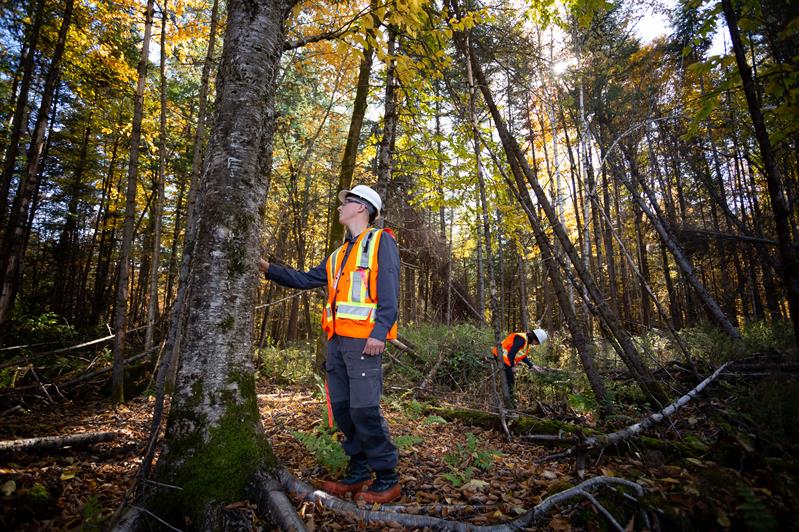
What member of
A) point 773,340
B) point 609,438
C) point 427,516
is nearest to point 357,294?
point 427,516

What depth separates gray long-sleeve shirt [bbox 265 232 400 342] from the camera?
2.94 metres

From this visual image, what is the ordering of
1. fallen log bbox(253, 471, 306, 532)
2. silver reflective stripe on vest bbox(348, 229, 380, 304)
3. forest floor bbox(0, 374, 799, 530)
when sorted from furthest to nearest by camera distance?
1. silver reflective stripe on vest bbox(348, 229, 380, 304)
2. fallen log bbox(253, 471, 306, 532)
3. forest floor bbox(0, 374, 799, 530)

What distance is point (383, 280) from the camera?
10.0 ft

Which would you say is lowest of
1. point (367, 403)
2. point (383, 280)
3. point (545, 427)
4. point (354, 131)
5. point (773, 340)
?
point (545, 427)

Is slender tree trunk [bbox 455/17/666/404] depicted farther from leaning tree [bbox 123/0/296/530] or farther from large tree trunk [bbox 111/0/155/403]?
large tree trunk [bbox 111/0/155/403]

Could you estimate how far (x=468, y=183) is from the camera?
775cm

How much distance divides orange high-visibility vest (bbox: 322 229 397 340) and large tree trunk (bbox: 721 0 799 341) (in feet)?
10.4

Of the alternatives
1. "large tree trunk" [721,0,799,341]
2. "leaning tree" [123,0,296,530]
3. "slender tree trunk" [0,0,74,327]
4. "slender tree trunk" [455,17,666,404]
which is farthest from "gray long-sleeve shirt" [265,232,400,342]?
"slender tree trunk" [0,0,74,327]

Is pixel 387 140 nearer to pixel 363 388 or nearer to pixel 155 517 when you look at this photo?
pixel 363 388

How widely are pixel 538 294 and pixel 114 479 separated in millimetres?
31413

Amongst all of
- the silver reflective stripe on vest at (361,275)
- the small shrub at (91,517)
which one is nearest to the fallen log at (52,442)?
the small shrub at (91,517)

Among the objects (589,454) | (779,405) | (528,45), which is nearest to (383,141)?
(528,45)

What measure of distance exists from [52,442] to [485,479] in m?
4.24

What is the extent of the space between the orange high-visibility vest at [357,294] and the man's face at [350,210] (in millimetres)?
342
